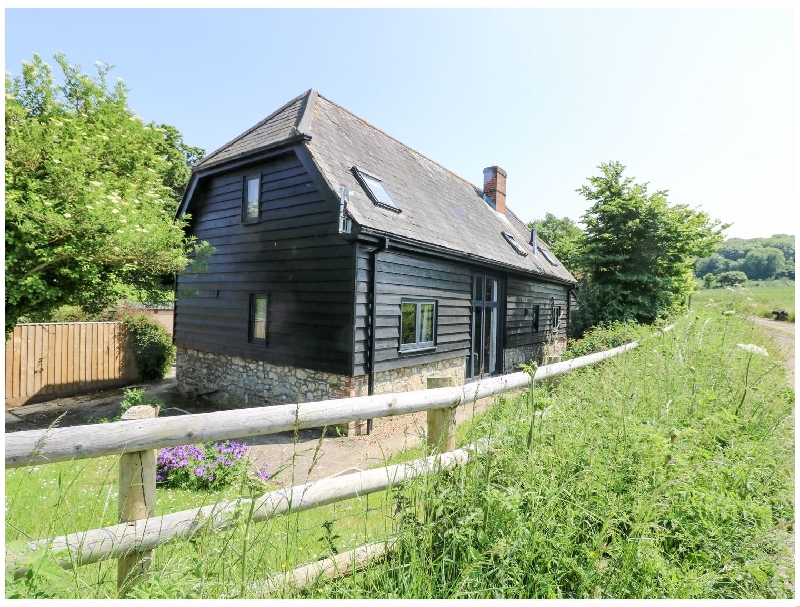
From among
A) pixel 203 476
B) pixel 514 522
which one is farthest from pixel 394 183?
pixel 514 522

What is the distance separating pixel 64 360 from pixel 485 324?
40.0ft

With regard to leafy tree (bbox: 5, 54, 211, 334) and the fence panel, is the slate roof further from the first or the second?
the fence panel

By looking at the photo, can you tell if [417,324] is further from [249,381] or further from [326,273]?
[249,381]

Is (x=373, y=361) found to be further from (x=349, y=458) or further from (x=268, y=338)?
(x=268, y=338)

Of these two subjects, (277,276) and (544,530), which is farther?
(277,276)

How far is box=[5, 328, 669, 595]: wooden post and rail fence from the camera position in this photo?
170 centimetres

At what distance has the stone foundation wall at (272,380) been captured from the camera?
27.0 feet

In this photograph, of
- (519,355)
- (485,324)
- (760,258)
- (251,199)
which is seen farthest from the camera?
(519,355)

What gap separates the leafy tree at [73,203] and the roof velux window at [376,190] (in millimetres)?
4436

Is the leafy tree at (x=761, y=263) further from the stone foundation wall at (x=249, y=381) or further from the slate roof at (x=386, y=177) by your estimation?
the stone foundation wall at (x=249, y=381)

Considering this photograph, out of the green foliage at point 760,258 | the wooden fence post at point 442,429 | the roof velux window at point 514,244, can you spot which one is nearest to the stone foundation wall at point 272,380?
the wooden fence post at point 442,429

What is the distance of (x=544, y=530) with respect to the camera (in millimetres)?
2139

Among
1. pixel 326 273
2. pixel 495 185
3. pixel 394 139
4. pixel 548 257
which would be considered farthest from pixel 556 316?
pixel 326 273

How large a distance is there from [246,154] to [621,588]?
10.00 meters
